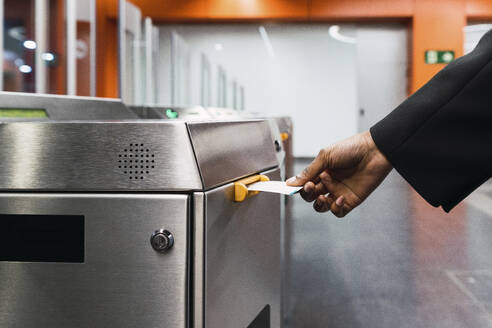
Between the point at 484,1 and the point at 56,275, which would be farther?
the point at 484,1

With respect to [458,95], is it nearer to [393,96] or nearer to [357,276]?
[357,276]

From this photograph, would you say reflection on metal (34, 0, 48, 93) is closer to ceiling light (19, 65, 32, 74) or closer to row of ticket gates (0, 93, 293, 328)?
ceiling light (19, 65, 32, 74)

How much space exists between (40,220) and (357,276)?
1595mm

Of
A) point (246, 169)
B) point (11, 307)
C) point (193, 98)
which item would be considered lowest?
point (11, 307)

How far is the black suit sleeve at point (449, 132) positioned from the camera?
0.72 m

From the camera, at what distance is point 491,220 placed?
319 centimetres

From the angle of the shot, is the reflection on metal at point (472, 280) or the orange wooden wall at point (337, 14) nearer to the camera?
the reflection on metal at point (472, 280)

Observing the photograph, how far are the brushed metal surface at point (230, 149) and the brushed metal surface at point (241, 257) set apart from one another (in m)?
0.02

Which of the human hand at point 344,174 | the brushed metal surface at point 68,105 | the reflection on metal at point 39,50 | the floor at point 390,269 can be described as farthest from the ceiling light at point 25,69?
the human hand at point 344,174

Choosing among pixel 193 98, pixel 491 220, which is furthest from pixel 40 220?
pixel 193 98

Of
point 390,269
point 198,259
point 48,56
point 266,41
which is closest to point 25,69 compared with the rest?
point 48,56

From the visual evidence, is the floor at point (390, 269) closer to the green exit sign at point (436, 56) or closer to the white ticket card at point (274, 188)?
the white ticket card at point (274, 188)

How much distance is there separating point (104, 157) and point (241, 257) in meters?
0.21

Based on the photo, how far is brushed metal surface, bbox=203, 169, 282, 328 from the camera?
617 mm
